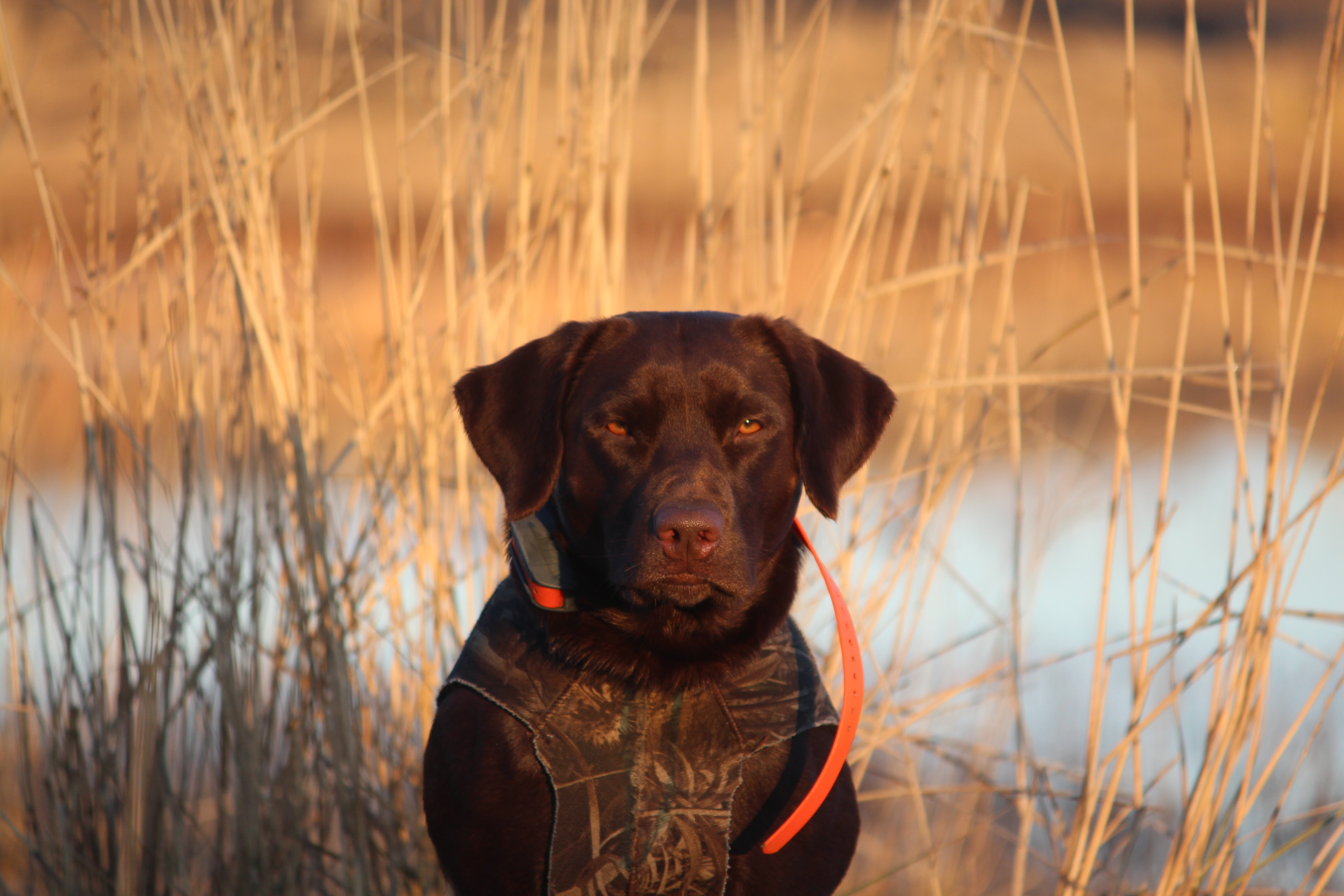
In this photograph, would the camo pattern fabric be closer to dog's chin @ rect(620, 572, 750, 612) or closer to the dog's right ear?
dog's chin @ rect(620, 572, 750, 612)

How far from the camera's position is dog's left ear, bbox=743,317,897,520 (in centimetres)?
225

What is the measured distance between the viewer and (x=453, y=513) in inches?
130

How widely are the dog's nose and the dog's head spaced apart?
48mm

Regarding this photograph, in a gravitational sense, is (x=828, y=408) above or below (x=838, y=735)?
above

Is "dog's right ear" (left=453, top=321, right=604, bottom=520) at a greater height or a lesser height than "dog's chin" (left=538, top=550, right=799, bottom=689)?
greater

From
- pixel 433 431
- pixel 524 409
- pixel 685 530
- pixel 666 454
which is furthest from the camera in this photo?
pixel 433 431

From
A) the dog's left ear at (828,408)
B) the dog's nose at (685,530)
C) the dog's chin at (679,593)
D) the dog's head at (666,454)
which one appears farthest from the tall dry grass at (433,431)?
the dog's nose at (685,530)

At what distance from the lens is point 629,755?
217 centimetres

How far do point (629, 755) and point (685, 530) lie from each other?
0.47 metres

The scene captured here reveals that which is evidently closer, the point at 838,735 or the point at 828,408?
the point at 838,735

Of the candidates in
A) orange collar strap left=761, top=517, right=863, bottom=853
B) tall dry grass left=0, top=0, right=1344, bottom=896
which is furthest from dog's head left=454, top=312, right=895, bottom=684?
tall dry grass left=0, top=0, right=1344, bottom=896

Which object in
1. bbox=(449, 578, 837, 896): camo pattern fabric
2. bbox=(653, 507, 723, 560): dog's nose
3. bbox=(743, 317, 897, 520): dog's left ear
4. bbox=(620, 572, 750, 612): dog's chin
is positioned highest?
bbox=(743, 317, 897, 520): dog's left ear

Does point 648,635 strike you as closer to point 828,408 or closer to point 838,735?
point 838,735

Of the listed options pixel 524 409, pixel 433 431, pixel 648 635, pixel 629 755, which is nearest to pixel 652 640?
pixel 648 635
